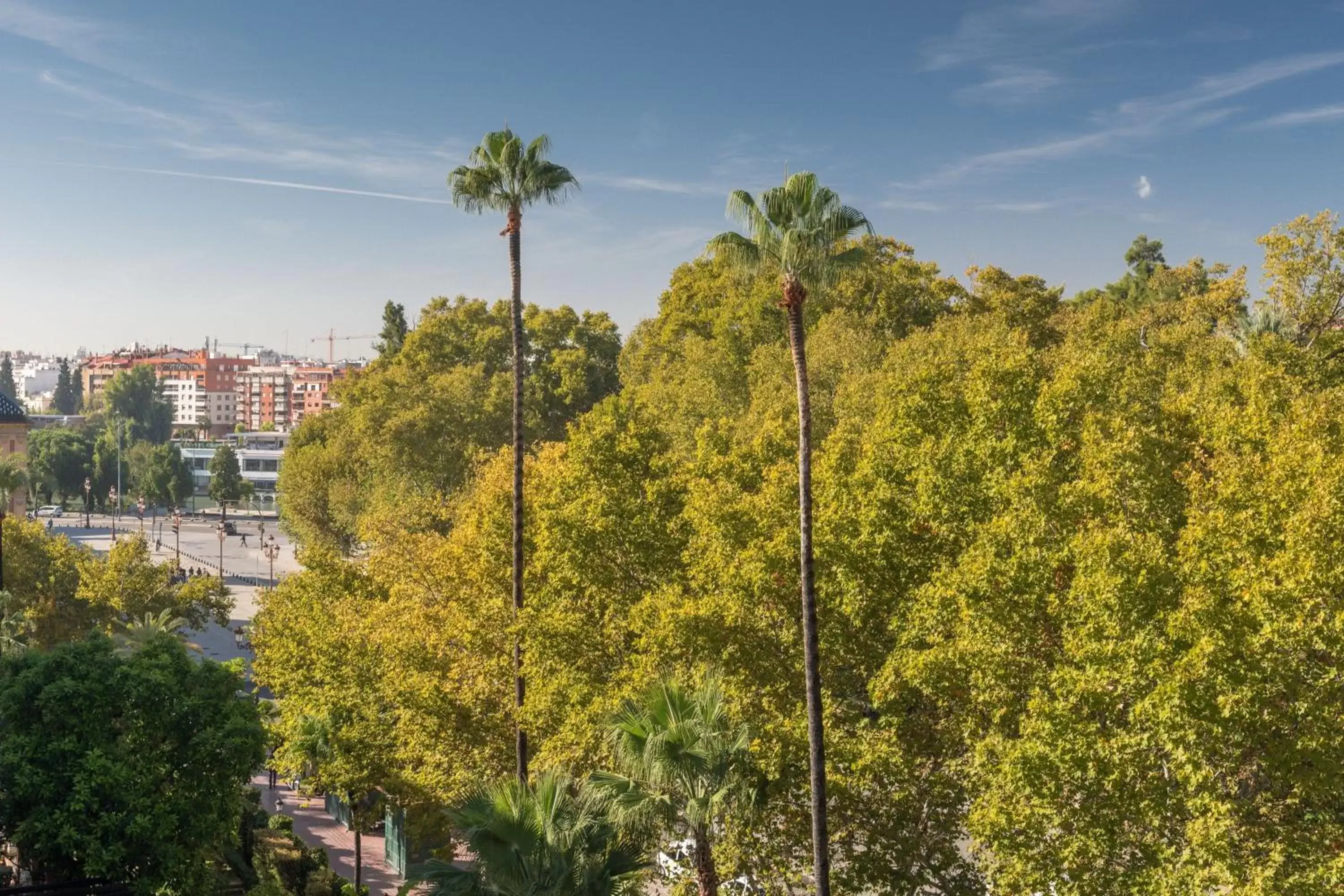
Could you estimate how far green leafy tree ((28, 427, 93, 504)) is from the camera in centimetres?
12288

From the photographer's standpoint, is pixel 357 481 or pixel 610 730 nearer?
pixel 610 730

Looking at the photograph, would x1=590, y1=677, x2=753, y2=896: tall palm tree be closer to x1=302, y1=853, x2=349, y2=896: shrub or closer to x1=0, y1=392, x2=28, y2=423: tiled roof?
x1=302, y1=853, x2=349, y2=896: shrub

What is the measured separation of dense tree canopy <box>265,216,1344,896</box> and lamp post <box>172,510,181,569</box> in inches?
2069

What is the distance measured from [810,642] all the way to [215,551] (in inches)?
3573

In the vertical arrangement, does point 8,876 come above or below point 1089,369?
below

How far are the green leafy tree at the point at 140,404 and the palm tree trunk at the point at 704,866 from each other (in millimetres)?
166481

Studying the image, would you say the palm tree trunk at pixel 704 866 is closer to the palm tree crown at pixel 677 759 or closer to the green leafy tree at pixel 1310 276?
the palm tree crown at pixel 677 759

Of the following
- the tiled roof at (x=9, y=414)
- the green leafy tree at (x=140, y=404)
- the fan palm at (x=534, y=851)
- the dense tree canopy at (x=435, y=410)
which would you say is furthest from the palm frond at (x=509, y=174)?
the green leafy tree at (x=140, y=404)

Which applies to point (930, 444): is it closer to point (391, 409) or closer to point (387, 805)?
point (387, 805)

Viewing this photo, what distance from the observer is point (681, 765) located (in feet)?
51.9

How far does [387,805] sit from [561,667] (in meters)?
8.18

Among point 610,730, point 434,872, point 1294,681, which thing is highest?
point 1294,681

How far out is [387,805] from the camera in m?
26.9

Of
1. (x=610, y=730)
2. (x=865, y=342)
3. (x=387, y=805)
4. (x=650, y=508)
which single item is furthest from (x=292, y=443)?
(x=610, y=730)
